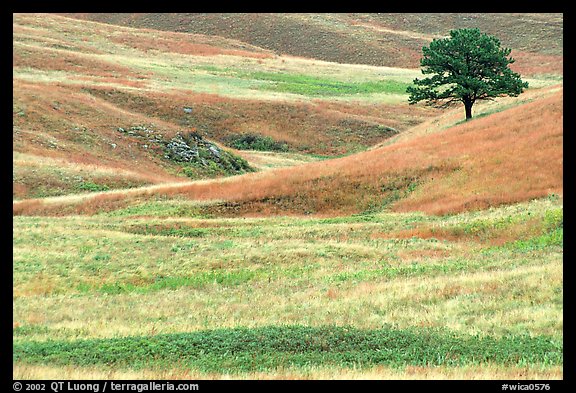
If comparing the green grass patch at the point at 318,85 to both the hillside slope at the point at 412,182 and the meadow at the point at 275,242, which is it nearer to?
the meadow at the point at 275,242

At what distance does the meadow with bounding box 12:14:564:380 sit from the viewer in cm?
1234

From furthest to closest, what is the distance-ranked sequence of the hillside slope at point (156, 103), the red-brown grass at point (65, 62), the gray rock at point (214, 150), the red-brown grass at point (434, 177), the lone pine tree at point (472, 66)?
the red-brown grass at point (65, 62)
the gray rock at point (214, 150)
the lone pine tree at point (472, 66)
the hillside slope at point (156, 103)
the red-brown grass at point (434, 177)

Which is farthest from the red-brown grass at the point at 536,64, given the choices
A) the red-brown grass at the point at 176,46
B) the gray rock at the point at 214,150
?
the gray rock at the point at 214,150

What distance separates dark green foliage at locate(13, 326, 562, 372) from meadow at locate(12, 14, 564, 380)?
6cm

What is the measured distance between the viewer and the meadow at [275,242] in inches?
486

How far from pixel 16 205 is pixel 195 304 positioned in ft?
78.1

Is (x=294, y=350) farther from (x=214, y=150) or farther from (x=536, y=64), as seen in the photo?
(x=536, y=64)

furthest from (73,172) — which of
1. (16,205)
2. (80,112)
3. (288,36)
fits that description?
(288,36)

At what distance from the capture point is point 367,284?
19109mm

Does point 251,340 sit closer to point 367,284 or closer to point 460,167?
point 367,284

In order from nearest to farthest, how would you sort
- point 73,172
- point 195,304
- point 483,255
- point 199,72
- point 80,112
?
point 195,304 < point 483,255 < point 73,172 < point 80,112 < point 199,72

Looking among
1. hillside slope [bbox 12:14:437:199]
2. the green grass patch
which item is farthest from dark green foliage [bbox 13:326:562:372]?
the green grass patch

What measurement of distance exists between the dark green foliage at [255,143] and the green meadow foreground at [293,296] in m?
36.8

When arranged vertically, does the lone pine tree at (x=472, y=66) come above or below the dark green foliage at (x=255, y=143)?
above
